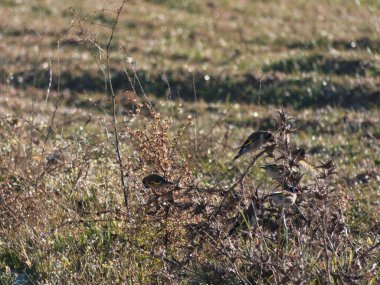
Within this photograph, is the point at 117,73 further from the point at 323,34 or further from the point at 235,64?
the point at 323,34

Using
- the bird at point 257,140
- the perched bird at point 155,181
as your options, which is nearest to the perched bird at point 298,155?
the bird at point 257,140

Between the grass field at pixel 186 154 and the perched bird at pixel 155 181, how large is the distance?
3.5 inches

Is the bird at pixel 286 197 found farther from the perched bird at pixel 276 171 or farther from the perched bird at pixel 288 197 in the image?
the perched bird at pixel 276 171

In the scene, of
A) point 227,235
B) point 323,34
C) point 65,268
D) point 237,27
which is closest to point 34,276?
point 65,268

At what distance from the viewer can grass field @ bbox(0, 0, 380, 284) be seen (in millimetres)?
5859

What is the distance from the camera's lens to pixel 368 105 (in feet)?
46.8

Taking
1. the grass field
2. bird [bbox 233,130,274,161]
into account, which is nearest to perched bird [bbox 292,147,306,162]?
the grass field

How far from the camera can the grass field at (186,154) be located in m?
5.86

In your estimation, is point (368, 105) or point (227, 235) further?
point (368, 105)

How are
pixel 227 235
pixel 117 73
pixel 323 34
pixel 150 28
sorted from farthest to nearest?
pixel 150 28 → pixel 323 34 → pixel 117 73 → pixel 227 235

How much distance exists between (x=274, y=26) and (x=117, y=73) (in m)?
6.39

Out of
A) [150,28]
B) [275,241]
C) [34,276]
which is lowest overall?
[150,28]

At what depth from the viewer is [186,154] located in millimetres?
8367

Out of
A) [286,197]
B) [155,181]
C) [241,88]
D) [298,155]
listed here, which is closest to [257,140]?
[298,155]
